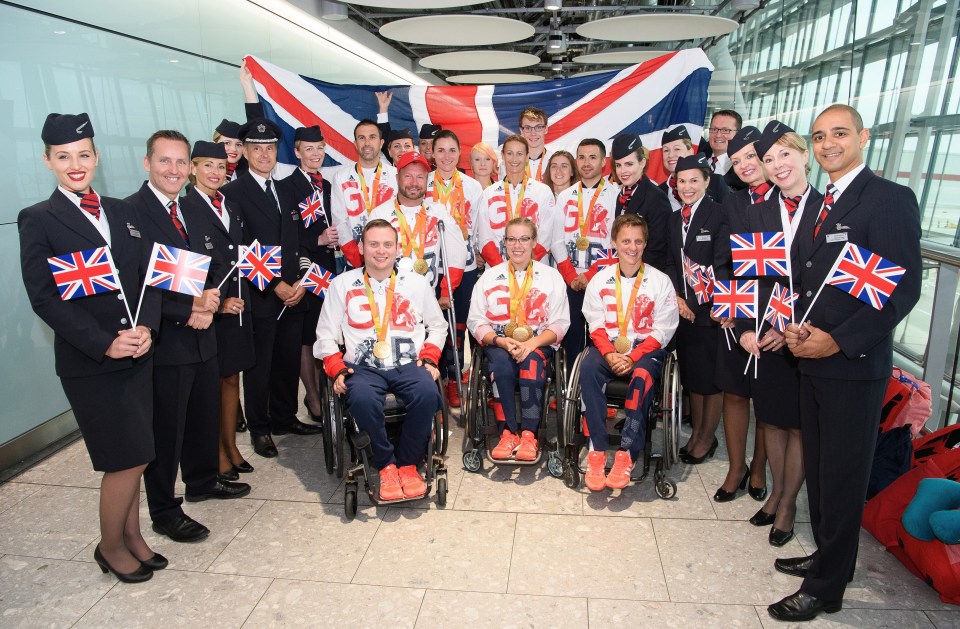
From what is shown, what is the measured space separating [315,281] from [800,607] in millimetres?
2735

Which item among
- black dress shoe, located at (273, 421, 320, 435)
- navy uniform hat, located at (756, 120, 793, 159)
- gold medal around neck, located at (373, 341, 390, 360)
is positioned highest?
navy uniform hat, located at (756, 120, 793, 159)

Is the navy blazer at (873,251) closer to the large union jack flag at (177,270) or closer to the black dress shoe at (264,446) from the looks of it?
the large union jack flag at (177,270)

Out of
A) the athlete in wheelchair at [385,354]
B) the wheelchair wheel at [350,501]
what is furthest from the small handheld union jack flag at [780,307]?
the wheelchair wheel at [350,501]

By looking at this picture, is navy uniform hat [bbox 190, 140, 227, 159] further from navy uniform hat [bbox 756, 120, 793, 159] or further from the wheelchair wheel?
navy uniform hat [bbox 756, 120, 793, 159]

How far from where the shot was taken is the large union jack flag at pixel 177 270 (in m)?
2.41

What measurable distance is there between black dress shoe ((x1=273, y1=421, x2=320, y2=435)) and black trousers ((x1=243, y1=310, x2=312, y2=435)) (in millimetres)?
24

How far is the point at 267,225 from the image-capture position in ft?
11.2

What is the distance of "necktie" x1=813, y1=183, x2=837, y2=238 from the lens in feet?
6.75

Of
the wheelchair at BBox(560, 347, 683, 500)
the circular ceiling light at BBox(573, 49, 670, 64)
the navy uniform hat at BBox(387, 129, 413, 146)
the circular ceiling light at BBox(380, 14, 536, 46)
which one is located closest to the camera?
the wheelchair at BBox(560, 347, 683, 500)

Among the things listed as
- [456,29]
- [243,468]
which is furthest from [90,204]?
[456,29]

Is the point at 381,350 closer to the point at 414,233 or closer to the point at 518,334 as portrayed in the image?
the point at 518,334

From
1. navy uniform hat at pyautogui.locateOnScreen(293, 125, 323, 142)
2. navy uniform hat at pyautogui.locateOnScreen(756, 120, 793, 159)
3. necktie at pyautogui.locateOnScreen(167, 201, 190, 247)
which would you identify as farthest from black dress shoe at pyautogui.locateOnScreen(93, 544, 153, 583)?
navy uniform hat at pyautogui.locateOnScreen(756, 120, 793, 159)

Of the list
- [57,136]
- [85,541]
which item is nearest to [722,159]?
[57,136]

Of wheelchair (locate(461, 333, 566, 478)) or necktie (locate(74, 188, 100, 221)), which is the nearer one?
necktie (locate(74, 188, 100, 221))
